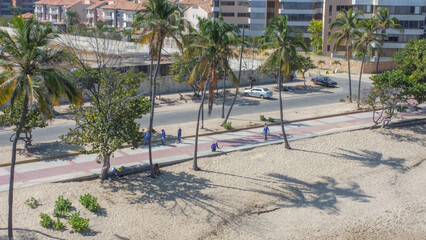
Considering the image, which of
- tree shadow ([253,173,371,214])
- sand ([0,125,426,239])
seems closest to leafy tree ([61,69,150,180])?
sand ([0,125,426,239])

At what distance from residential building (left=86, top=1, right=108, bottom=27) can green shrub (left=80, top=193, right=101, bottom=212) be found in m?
124

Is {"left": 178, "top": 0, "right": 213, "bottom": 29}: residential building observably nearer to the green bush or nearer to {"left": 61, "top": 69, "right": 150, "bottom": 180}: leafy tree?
{"left": 61, "top": 69, "right": 150, "bottom": 180}: leafy tree

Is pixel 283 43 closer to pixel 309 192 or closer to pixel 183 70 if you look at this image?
pixel 309 192

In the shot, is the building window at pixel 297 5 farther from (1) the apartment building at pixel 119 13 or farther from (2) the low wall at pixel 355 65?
(1) the apartment building at pixel 119 13

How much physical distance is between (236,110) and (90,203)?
2656 cm

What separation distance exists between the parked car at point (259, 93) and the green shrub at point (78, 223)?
35.9 metres

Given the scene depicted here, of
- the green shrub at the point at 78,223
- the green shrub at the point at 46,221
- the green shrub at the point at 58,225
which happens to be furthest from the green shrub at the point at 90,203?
the green shrub at the point at 46,221

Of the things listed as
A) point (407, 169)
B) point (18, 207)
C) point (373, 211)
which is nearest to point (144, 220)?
point (18, 207)

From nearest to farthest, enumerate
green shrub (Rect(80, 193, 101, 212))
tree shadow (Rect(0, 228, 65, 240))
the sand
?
tree shadow (Rect(0, 228, 65, 240)) < the sand < green shrub (Rect(80, 193, 101, 212))

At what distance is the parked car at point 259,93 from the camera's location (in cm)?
5816

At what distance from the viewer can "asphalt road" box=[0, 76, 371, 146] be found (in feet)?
130

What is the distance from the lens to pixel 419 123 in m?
47.1

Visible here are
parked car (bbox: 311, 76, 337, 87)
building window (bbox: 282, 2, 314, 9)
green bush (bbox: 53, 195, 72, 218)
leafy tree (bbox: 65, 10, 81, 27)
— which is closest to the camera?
green bush (bbox: 53, 195, 72, 218)

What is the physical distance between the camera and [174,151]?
1423 inches
